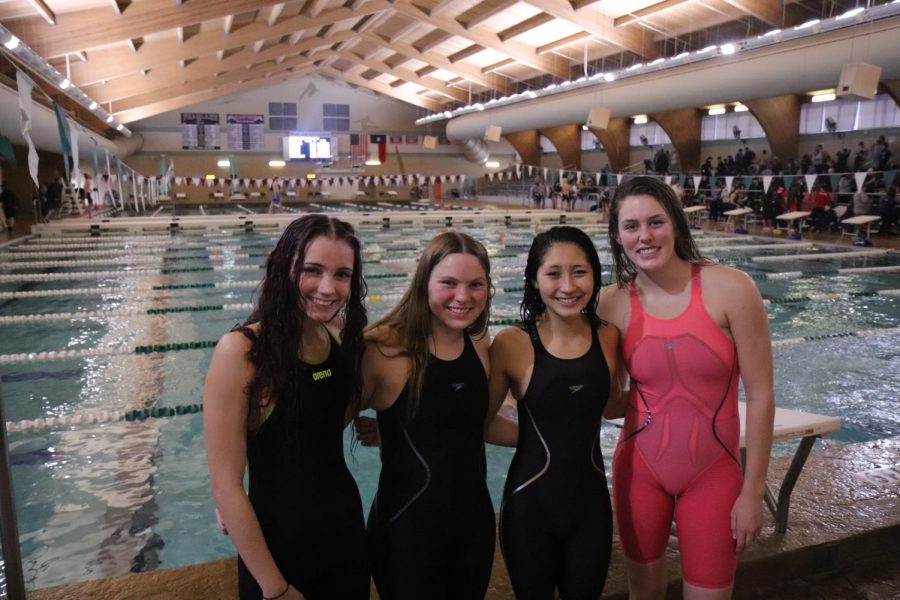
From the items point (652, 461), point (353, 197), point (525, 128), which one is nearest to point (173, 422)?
point (652, 461)

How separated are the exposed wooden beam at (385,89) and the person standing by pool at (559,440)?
96.7ft

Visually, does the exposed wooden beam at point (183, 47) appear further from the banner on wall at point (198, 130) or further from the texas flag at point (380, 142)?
the texas flag at point (380, 142)

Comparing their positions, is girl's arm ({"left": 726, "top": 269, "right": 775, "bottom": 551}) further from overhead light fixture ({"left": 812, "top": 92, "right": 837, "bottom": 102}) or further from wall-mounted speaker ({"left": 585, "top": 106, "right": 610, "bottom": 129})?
overhead light fixture ({"left": 812, "top": 92, "right": 837, "bottom": 102})

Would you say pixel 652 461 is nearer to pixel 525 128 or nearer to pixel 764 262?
pixel 764 262

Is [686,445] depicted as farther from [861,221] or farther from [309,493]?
[861,221]

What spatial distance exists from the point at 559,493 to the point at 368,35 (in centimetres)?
2106

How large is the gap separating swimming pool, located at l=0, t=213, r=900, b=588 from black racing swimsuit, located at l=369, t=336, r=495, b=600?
105 cm

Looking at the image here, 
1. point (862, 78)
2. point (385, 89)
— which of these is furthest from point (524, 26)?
point (385, 89)

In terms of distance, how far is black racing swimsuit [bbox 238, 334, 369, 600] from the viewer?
4.94 feet

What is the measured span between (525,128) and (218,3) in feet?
A: 42.4

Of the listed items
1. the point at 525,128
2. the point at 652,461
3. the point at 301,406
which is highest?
the point at 525,128

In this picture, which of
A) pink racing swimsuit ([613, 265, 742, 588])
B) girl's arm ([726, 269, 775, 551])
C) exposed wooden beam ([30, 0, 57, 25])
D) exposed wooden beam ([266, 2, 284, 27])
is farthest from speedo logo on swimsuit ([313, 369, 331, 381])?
exposed wooden beam ([266, 2, 284, 27])

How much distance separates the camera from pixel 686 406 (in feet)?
5.94

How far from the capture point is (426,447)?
5.56 ft
